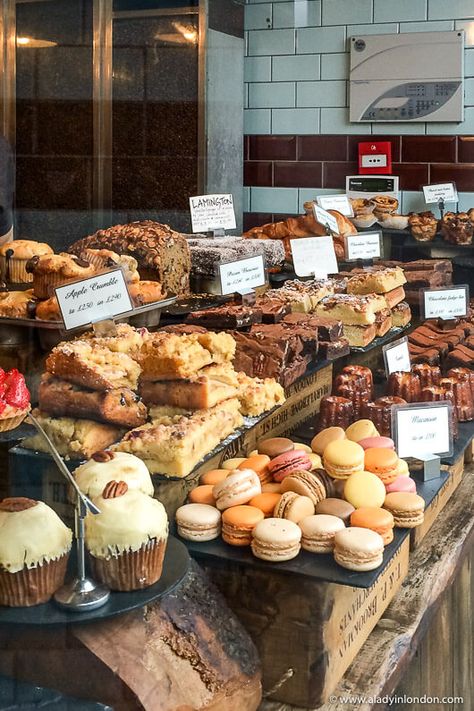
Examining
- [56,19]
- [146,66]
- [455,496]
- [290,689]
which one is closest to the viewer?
[290,689]

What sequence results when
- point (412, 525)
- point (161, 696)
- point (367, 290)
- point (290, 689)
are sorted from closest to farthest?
point (161, 696), point (290, 689), point (412, 525), point (367, 290)

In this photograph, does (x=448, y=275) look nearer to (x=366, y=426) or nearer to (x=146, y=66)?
(x=366, y=426)

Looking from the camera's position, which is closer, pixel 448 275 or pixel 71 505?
pixel 71 505

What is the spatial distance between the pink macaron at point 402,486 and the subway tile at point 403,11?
98 centimetres

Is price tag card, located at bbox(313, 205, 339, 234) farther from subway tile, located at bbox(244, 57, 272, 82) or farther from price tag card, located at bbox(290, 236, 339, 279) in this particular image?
subway tile, located at bbox(244, 57, 272, 82)

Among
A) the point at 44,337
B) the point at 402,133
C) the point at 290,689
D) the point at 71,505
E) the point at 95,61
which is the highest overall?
the point at 95,61

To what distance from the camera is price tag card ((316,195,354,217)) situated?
7.64 ft

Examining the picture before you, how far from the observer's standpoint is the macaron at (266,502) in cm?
131

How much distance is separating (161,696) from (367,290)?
5.89 ft

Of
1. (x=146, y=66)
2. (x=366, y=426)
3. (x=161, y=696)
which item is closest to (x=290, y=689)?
(x=161, y=696)

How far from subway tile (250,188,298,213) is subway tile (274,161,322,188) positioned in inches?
1.1

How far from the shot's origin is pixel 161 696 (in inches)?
38.4

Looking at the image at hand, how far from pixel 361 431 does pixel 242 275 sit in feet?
2.83

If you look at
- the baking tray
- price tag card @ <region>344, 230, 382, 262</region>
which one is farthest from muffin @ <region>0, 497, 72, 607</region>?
price tag card @ <region>344, 230, 382, 262</region>
